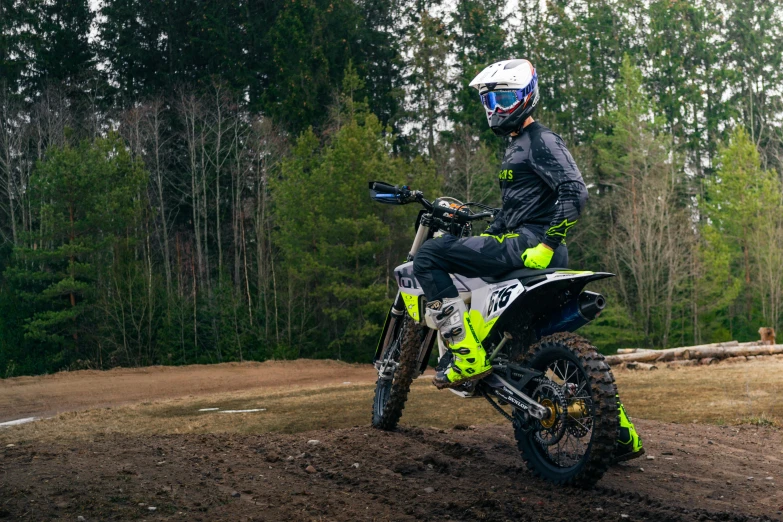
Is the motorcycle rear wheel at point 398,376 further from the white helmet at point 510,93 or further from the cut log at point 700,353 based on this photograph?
the cut log at point 700,353

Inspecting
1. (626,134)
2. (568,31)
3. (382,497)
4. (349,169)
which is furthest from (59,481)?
(568,31)

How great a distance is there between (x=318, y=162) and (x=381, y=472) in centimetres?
2822

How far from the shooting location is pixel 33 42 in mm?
41562

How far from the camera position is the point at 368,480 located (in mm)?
5680

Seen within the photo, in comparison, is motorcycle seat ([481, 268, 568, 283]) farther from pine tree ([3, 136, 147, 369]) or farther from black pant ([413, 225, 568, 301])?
pine tree ([3, 136, 147, 369])

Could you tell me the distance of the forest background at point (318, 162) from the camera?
30438 mm

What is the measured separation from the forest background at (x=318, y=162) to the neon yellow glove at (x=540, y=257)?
77.7 feet

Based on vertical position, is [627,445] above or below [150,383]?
above

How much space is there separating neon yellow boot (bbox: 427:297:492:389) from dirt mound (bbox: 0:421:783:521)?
0.63 metres

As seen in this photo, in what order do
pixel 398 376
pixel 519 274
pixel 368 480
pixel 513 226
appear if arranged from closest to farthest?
1. pixel 368 480
2. pixel 519 274
3. pixel 513 226
4. pixel 398 376

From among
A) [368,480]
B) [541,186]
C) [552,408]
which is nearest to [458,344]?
[552,408]

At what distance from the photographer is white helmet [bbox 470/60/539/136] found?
6055 mm

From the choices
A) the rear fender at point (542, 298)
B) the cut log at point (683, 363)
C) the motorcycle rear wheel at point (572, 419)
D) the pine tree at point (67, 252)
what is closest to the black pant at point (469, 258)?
the rear fender at point (542, 298)

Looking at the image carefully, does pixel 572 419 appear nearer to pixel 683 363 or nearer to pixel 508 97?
pixel 508 97
